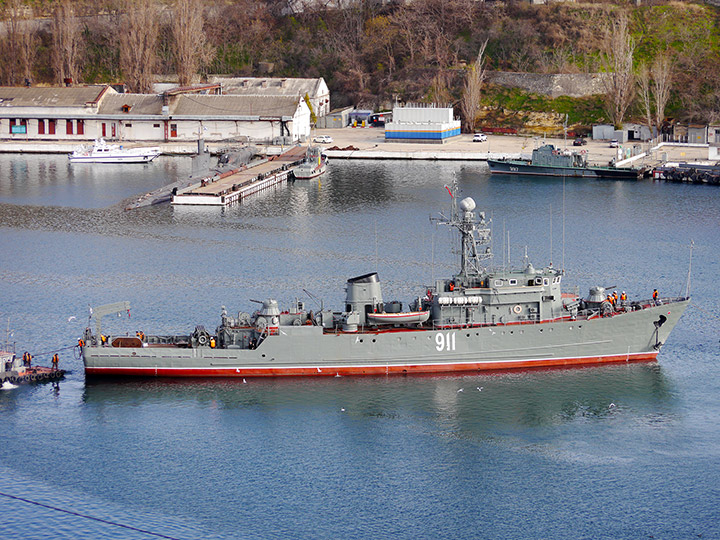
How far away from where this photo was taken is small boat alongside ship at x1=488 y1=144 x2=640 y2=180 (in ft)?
306

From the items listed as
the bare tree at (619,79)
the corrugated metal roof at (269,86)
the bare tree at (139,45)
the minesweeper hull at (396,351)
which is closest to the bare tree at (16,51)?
the bare tree at (139,45)

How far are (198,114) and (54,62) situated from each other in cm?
2464

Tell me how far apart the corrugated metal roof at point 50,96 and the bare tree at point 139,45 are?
608 cm

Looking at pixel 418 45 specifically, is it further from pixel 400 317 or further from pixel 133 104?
pixel 400 317

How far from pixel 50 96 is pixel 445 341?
78.4 m

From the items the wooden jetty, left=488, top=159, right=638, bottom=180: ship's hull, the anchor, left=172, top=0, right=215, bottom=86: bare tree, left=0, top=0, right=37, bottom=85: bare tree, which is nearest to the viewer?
the anchor

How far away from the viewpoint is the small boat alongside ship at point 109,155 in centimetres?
10244

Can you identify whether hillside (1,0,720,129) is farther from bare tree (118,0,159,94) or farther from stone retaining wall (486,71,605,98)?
bare tree (118,0,159,94)

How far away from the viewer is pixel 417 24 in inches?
5000

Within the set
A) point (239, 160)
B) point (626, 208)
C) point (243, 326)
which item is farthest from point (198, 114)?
point (243, 326)

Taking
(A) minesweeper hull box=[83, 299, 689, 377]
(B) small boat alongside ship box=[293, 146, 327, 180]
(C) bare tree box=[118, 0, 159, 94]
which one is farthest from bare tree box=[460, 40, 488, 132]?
(A) minesweeper hull box=[83, 299, 689, 377]

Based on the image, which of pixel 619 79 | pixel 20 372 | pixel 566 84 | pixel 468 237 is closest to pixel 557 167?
pixel 619 79

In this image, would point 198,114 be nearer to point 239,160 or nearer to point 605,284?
point 239,160

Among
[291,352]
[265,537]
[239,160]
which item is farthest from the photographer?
[239,160]
